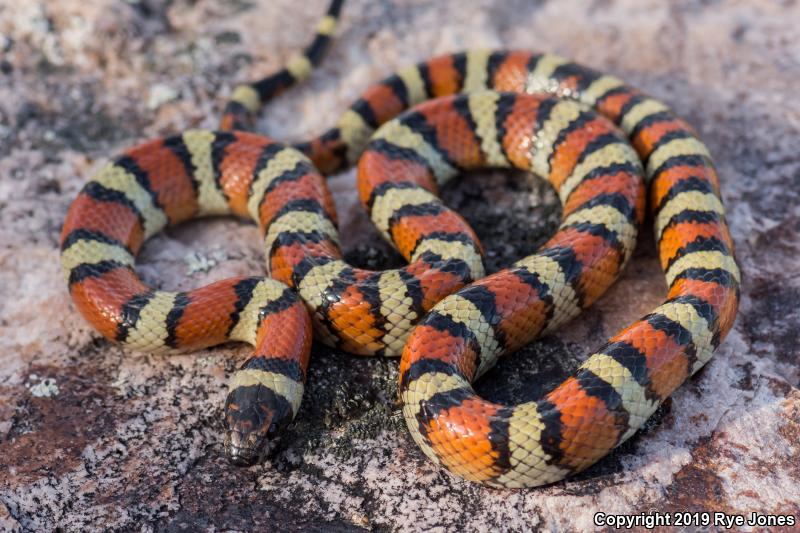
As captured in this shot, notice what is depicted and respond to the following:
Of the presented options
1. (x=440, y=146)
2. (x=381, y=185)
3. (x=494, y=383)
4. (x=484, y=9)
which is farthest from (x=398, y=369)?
(x=484, y=9)

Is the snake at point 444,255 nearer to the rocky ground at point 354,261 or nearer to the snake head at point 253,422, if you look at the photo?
the snake head at point 253,422

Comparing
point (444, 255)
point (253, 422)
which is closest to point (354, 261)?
point (444, 255)

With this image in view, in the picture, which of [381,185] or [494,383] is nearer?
[494,383]

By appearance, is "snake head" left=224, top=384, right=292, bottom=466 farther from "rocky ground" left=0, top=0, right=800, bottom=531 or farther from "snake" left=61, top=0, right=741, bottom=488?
"rocky ground" left=0, top=0, right=800, bottom=531

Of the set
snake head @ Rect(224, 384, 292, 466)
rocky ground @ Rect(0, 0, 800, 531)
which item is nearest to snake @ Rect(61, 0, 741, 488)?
snake head @ Rect(224, 384, 292, 466)

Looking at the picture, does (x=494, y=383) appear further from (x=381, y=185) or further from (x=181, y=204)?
(x=181, y=204)

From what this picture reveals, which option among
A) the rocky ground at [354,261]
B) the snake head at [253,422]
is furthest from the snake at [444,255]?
the rocky ground at [354,261]
